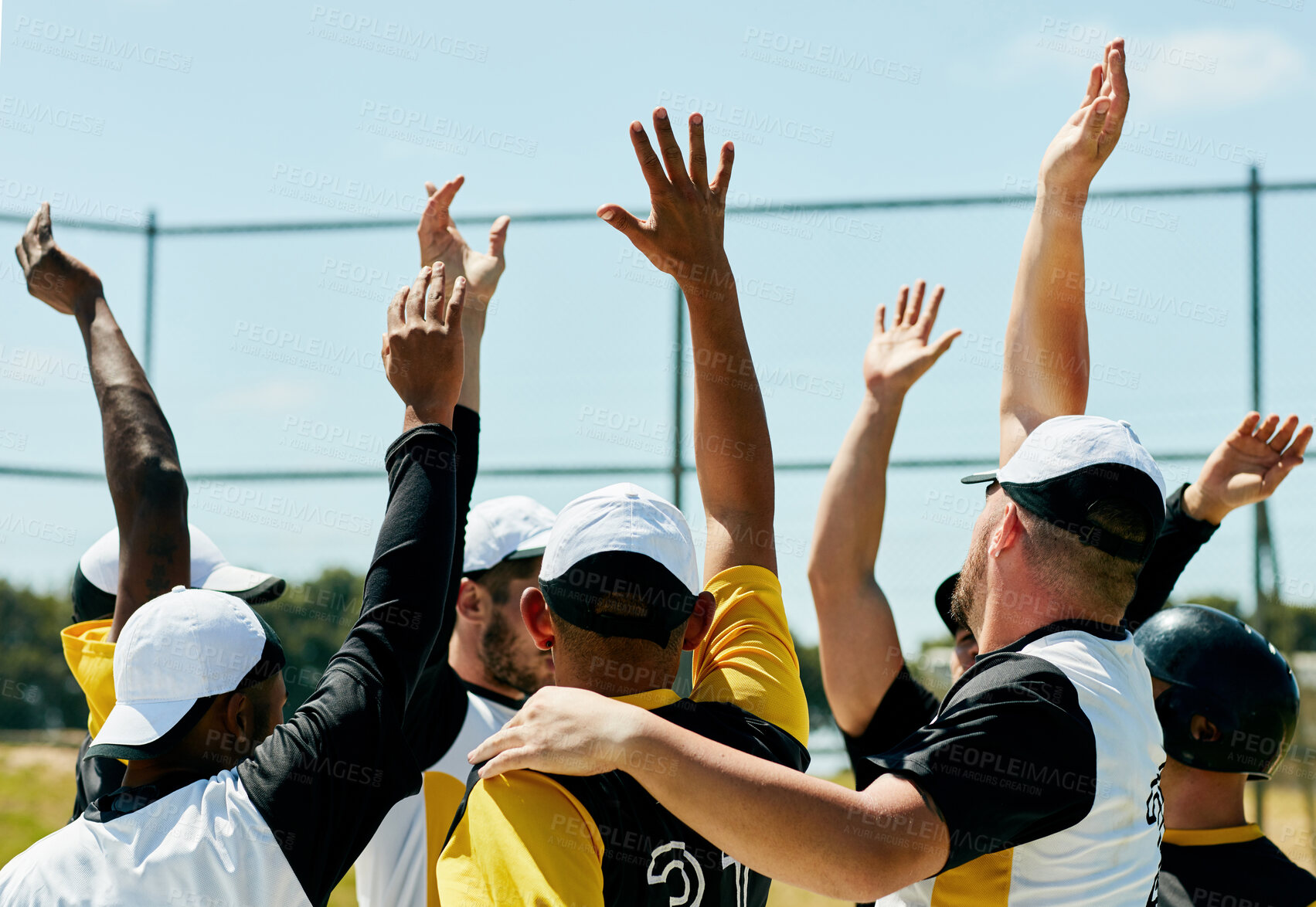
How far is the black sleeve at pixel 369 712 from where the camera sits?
1.81m

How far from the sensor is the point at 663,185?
2.37 meters

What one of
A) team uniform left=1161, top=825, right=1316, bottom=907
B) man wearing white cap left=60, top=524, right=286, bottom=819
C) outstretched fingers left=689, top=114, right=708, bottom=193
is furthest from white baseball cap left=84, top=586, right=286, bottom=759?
team uniform left=1161, top=825, right=1316, bottom=907

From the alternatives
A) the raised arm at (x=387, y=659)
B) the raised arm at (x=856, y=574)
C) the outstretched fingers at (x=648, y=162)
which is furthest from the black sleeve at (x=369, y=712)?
the raised arm at (x=856, y=574)

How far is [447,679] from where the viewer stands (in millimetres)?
2861

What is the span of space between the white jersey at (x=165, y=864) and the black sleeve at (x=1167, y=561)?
219 centimetres

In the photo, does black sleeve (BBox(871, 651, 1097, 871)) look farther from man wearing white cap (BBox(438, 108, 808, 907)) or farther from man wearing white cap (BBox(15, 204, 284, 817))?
man wearing white cap (BBox(15, 204, 284, 817))

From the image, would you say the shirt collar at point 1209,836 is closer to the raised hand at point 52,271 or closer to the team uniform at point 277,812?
the team uniform at point 277,812

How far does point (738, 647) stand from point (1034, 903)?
0.65 meters

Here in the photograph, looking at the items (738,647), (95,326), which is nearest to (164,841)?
(738,647)

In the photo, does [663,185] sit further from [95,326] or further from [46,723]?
[46,723]

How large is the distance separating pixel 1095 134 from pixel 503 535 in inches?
72.9

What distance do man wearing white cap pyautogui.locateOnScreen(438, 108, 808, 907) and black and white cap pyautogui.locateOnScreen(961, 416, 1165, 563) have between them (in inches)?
22.1

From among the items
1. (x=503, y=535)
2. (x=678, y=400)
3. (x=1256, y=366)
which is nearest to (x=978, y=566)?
(x=503, y=535)

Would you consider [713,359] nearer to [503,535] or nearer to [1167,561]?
[503,535]
